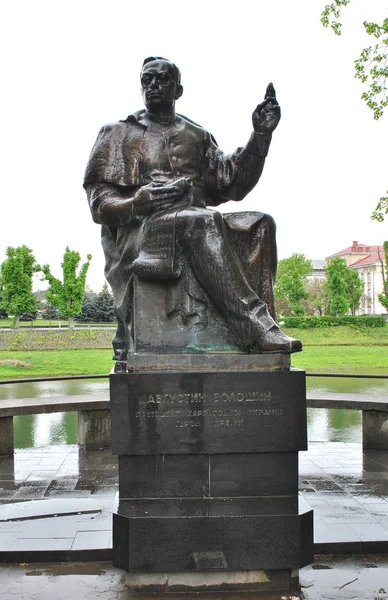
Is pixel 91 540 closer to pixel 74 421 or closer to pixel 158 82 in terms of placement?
pixel 158 82

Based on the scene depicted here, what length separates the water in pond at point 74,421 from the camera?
963 centimetres

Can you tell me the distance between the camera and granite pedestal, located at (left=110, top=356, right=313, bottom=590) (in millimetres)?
4008

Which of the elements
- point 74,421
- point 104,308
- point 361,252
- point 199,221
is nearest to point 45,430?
point 74,421

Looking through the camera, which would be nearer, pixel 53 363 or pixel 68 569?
pixel 68 569

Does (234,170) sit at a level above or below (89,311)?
above

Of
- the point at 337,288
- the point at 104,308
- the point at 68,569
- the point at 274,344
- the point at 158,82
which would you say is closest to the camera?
the point at 274,344

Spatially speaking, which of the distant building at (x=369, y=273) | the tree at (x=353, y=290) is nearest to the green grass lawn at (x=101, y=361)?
the tree at (x=353, y=290)

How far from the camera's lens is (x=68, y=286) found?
42469 millimetres

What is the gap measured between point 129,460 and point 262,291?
1.50 m

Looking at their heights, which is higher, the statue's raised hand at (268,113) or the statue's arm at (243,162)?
the statue's raised hand at (268,113)

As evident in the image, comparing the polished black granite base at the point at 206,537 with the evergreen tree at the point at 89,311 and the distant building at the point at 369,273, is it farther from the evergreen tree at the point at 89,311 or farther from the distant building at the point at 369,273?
the distant building at the point at 369,273

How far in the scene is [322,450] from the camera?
800 cm

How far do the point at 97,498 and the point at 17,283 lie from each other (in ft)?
122

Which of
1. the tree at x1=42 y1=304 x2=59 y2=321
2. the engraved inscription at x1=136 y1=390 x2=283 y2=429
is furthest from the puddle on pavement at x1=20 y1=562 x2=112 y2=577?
the tree at x1=42 y1=304 x2=59 y2=321
